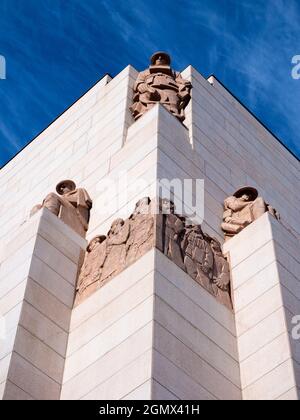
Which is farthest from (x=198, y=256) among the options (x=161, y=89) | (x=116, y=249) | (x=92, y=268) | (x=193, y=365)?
(x=161, y=89)

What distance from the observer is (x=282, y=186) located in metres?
21.4

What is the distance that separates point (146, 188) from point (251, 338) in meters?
3.64

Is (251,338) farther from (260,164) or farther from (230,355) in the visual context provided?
(260,164)

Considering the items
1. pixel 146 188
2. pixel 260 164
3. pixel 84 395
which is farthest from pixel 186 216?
pixel 260 164

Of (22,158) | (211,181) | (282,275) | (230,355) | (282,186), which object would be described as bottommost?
(230,355)

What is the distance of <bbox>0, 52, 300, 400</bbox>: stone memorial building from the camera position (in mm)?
12672

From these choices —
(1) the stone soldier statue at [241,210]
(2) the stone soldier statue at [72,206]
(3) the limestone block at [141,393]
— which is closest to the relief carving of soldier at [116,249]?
(2) the stone soldier statue at [72,206]

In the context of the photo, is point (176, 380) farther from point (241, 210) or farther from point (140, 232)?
point (241, 210)

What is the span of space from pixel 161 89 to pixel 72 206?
4.49 m

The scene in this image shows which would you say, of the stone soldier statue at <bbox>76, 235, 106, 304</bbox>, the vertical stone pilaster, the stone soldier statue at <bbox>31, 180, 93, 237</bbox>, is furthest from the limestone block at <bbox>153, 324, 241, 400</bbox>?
the stone soldier statue at <bbox>31, 180, 93, 237</bbox>

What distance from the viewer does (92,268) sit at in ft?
49.0

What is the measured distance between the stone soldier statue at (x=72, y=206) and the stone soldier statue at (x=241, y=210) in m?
2.62

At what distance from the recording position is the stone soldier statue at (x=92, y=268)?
14.6 m

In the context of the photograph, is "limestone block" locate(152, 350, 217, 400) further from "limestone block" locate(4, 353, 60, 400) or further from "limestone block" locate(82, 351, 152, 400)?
"limestone block" locate(4, 353, 60, 400)
